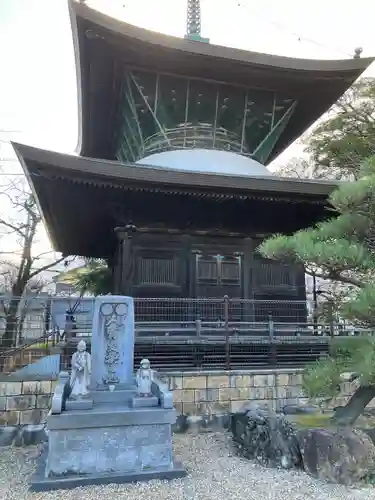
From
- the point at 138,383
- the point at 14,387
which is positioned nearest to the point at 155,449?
the point at 138,383

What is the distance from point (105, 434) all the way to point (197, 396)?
103 inches

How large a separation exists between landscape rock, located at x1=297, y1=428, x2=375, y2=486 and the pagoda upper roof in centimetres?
774

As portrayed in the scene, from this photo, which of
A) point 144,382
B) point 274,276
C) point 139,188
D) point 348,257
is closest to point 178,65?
point 139,188

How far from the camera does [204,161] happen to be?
10.2 meters

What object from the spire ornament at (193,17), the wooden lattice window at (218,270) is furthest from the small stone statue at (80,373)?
the spire ornament at (193,17)

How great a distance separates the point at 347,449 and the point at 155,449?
7.04 feet

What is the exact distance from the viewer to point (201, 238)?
958 centimetres

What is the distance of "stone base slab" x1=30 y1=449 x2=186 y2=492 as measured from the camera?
4.45m

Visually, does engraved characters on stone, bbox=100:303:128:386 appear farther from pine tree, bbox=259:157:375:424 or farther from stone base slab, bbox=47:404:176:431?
pine tree, bbox=259:157:375:424

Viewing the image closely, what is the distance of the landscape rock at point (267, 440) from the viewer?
208 inches

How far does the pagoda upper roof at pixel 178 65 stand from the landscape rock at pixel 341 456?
7.74m

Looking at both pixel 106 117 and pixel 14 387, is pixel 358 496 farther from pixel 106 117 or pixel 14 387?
pixel 106 117

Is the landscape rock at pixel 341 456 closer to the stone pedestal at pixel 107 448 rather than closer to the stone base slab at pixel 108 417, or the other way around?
the stone pedestal at pixel 107 448

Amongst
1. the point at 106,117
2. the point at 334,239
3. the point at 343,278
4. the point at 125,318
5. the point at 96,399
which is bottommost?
the point at 96,399
